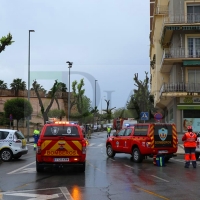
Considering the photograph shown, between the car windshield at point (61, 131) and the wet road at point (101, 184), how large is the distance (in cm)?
148

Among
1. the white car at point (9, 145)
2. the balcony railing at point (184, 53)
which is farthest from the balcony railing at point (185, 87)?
the white car at point (9, 145)

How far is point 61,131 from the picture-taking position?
1405 centimetres

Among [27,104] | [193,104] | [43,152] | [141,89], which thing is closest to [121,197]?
[43,152]

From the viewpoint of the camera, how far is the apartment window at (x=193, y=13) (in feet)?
114

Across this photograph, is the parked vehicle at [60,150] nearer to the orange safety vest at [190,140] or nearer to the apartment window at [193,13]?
the orange safety vest at [190,140]

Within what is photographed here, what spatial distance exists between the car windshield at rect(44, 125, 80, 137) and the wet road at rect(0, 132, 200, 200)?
4.87 ft

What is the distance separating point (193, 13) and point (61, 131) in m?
25.5

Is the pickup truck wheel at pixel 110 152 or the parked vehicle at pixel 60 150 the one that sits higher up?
the parked vehicle at pixel 60 150

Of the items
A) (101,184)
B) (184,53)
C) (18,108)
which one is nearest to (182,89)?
(184,53)

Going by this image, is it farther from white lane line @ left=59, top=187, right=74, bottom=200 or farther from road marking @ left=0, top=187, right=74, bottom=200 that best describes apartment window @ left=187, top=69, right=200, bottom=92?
road marking @ left=0, top=187, right=74, bottom=200

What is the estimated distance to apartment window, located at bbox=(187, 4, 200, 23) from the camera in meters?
34.7

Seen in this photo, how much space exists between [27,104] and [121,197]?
34261 mm

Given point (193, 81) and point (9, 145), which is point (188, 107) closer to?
point (193, 81)

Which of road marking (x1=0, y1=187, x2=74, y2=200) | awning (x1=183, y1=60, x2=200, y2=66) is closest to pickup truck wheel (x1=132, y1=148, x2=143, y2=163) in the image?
road marking (x1=0, y1=187, x2=74, y2=200)
